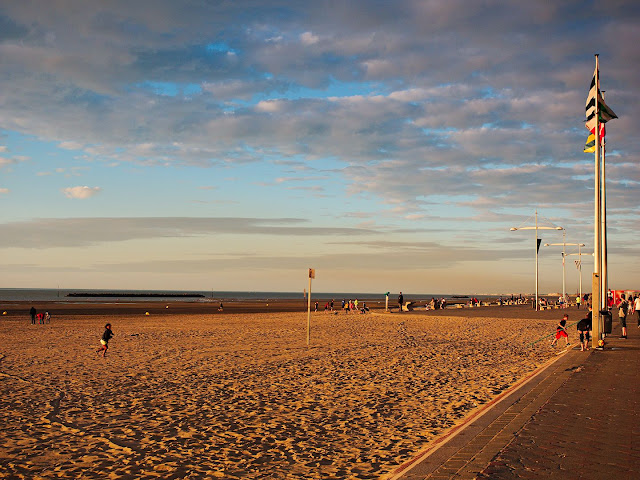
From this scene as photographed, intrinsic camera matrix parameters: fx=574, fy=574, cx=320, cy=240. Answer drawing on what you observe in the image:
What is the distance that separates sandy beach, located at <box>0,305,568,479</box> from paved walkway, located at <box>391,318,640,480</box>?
0.73m

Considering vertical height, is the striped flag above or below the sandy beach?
above

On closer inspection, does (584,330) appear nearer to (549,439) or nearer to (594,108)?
(594,108)

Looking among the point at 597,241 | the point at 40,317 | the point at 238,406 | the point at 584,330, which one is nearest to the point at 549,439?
the point at 238,406

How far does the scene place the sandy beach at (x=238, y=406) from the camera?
7.58 m

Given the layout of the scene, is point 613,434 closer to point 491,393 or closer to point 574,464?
point 574,464

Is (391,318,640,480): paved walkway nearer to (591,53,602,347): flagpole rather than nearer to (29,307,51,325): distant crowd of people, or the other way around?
(591,53,602,347): flagpole

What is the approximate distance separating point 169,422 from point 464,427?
16.3ft

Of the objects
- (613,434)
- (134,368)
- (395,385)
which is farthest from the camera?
(134,368)

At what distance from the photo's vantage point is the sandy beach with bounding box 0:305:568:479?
7578 mm

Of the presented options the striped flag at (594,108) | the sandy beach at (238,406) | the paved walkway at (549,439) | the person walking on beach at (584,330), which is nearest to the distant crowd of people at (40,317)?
the sandy beach at (238,406)

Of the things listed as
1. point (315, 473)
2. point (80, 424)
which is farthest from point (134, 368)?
point (315, 473)

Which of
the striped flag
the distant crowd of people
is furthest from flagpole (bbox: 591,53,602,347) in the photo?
the distant crowd of people

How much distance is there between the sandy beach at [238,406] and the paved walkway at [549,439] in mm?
733

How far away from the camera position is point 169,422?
9953 millimetres
